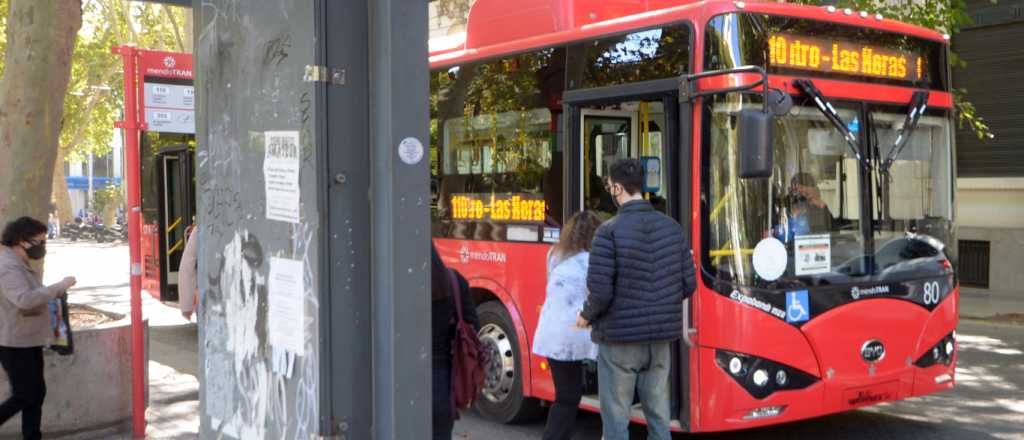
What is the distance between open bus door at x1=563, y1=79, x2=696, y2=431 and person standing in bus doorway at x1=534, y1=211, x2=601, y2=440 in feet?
1.80

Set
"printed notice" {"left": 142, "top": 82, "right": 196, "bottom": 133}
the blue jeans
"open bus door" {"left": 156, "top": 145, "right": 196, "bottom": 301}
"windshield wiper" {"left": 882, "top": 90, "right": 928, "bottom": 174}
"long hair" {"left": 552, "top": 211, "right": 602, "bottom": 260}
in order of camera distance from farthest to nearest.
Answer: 1. "open bus door" {"left": 156, "top": 145, "right": 196, "bottom": 301}
2. "printed notice" {"left": 142, "top": 82, "right": 196, "bottom": 133}
3. "windshield wiper" {"left": 882, "top": 90, "right": 928, "bottom": 174}
4. "long hair" {"left": 552, "top": 211, "right": 602, "bottom": 260}
5. the blue jeans

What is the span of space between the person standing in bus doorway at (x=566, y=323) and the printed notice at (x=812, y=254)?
1.24m

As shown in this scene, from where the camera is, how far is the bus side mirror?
5.63 meters

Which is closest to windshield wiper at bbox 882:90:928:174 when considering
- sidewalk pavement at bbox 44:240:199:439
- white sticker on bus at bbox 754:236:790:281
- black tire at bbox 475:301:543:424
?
white sticker on bus at bbox 754:236:790:281

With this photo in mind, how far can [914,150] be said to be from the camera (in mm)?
6934

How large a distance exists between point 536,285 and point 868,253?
2.25 meters

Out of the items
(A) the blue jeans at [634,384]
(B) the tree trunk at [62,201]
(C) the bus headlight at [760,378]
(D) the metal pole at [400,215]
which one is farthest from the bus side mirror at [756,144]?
(B) the tree trunk at [62,201]

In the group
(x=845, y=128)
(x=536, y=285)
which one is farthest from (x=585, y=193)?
(x=845, y=128)

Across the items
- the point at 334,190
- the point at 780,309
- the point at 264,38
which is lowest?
the point at 780,309

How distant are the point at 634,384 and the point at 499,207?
236 cm

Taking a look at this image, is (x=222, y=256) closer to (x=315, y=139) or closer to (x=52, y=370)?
(x=315, y=139)

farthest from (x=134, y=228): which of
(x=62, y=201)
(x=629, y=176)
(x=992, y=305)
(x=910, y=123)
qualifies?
(x=62, y=201)

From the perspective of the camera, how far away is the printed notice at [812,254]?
245 inches

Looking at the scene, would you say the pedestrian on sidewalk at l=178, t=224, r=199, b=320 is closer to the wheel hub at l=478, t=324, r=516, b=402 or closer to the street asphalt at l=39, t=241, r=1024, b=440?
the street asphalt at l=39, t=241, r=1024, b=440
